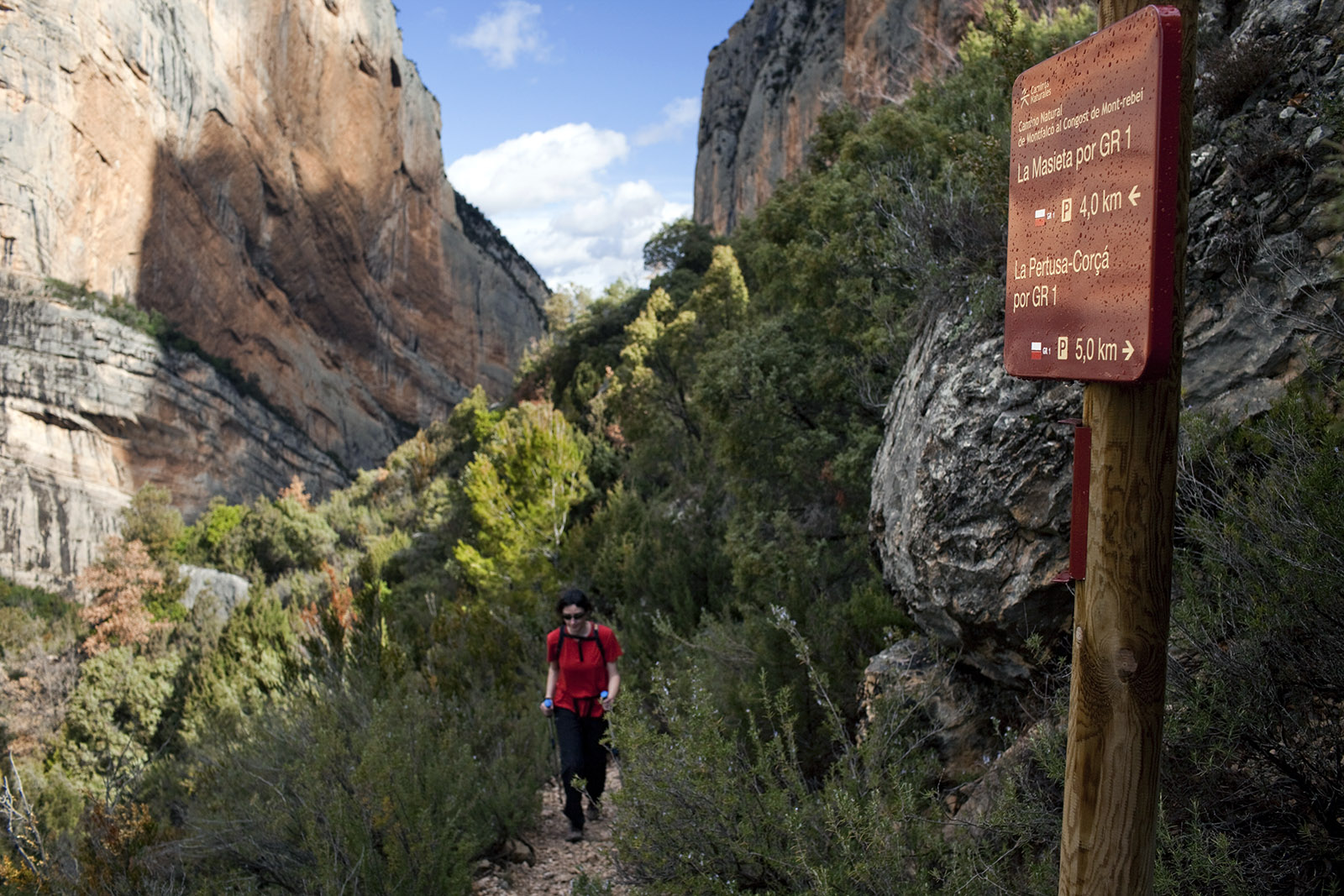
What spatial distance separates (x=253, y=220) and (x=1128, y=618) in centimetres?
4358

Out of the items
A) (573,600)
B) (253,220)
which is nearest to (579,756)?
(573,600)

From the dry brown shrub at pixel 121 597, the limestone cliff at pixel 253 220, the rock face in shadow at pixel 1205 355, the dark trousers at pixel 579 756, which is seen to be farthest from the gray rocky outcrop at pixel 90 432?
the rock face in shadow at pixel 1205 355

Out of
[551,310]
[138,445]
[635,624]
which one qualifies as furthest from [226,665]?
[551,310]

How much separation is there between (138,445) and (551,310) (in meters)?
19.4

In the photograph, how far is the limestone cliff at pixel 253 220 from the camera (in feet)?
96.5

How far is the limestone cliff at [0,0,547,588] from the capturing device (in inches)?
1158

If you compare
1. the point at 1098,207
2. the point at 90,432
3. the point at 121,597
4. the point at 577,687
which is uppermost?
the point at 90,432

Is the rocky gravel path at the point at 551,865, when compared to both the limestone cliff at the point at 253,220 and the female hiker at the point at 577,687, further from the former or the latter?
the limestone cliff at the point at 253,220

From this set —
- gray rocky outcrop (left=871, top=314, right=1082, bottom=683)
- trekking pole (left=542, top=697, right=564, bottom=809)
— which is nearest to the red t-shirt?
trekking pole (left=542, top=697, right=564, bottom=809)

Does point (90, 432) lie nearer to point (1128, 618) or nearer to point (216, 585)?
point (216, 585)

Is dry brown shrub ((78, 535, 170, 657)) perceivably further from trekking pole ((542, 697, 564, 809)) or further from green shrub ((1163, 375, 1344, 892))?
green shrub ((1163, 375, 1344, 892))

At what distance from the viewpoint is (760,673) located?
3922mm

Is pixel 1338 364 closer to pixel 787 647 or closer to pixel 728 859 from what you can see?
pixel 728 859

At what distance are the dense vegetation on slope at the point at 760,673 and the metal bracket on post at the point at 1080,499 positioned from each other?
74 centimetres
